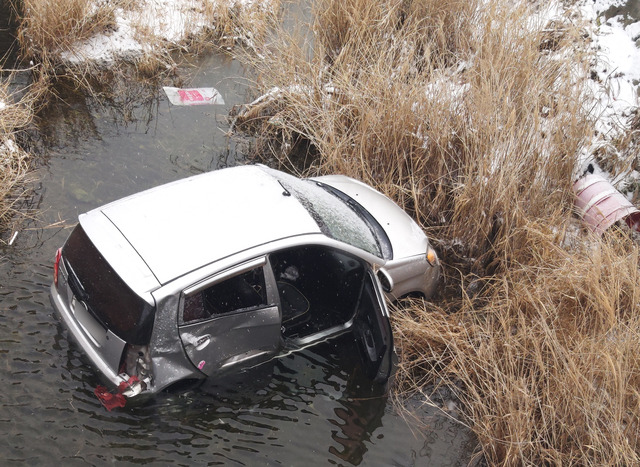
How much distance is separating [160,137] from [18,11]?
3.99 metres

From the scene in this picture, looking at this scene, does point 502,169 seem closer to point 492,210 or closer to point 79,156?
point 492,210

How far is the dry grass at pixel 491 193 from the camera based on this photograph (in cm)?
495

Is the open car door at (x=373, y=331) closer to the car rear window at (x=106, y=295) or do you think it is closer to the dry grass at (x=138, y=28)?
the car rear window at (x=106, y=295)

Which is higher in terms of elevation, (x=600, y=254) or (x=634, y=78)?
(x=634, y=78)

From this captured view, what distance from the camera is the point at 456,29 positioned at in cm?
888

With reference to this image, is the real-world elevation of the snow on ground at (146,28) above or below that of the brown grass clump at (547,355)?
above

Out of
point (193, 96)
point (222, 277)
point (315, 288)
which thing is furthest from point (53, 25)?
point (222, 277)

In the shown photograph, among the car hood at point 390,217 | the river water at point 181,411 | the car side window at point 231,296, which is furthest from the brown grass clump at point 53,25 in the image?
the car side window at point 231,296

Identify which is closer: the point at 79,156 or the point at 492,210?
the point at 492,210

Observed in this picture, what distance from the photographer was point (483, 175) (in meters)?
6.88

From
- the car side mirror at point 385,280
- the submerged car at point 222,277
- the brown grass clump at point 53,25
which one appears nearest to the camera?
the submerged car at point 222,277

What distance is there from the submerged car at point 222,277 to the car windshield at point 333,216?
18mm

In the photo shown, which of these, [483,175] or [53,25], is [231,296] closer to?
[483,175]

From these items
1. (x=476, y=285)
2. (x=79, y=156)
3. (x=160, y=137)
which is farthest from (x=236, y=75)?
(x=476, y=285)
